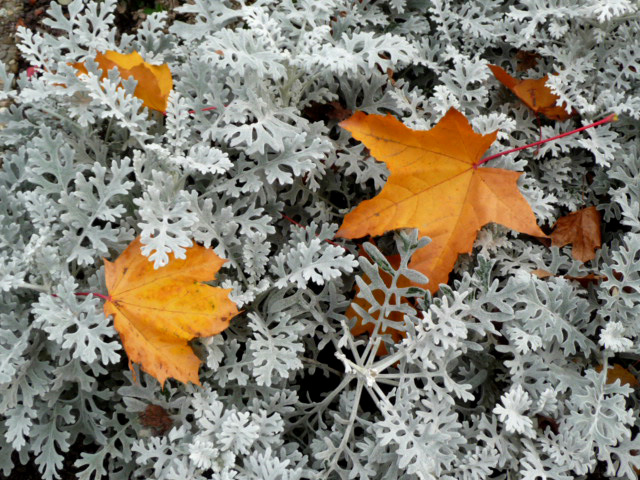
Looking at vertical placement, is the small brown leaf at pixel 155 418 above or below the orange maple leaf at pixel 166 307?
below

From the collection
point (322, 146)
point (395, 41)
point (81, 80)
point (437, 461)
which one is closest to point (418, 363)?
point (437, 461)

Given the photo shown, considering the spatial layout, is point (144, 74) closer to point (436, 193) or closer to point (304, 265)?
point (304, 265)

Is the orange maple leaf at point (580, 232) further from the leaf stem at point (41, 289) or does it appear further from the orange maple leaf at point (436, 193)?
the leaf stem at point (41, 289)

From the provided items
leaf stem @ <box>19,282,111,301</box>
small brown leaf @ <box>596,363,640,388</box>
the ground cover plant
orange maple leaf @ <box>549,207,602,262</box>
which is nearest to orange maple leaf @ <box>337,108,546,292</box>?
the ground cover plant

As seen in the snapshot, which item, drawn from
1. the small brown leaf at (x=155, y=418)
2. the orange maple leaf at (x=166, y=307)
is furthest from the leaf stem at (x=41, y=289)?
the small brown leaf at (x=155, y=418)

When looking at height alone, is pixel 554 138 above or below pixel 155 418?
above

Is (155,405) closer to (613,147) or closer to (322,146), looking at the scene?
(322,146)

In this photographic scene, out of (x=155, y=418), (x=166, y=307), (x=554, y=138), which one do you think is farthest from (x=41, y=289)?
(x=554, y=138)
